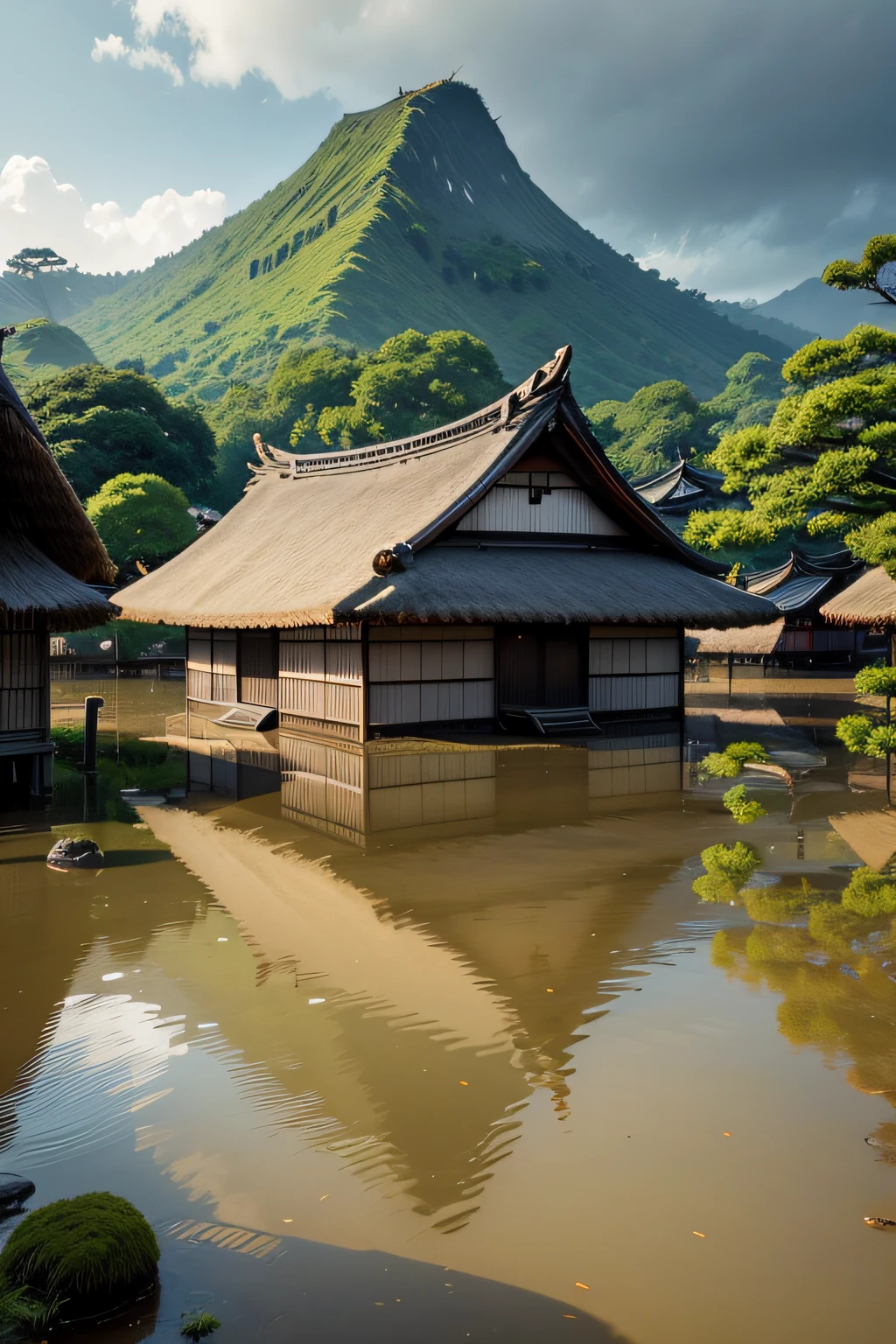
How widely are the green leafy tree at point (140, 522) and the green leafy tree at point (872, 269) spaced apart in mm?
28233

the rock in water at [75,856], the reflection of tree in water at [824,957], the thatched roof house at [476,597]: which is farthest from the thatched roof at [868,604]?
the rock in water at [75,856]

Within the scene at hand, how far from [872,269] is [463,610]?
7.66 m

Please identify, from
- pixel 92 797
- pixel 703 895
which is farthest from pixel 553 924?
pixel 92 797

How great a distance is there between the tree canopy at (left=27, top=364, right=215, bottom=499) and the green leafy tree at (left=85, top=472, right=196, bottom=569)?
10.5 meters

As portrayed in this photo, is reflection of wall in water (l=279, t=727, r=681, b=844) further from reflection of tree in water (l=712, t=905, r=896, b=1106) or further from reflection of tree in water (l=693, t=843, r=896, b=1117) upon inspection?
reflection of tree in water (l=712, t=905, r=896, b=1106)

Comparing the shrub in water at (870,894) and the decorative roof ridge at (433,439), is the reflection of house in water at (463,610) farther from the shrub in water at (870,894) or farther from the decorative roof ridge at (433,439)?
the shrub in water at (870,894)

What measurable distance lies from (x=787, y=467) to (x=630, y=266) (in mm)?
187520

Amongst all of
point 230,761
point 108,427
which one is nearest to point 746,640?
point 230,761

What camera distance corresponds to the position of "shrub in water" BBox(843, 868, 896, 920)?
8070mm

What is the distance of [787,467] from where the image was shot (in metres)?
14.5

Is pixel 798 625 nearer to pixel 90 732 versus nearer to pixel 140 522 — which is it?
pixel 140 522

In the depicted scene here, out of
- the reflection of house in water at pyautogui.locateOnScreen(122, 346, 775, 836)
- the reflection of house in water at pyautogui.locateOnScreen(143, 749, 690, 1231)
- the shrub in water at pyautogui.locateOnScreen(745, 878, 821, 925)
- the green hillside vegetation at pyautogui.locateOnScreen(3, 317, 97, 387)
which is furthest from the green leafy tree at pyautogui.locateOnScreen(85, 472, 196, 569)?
the green hillside vegetation at pyautogui.locateOnScreen(3, 317, 97, 387)

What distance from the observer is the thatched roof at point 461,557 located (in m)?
16.7

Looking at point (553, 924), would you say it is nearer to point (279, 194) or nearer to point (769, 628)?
point (769, 628)
